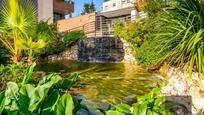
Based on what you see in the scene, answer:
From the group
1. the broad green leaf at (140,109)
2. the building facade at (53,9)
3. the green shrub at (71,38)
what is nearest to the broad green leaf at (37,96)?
the broad green leaf at (140,109)

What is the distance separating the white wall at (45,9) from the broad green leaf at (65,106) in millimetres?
35110

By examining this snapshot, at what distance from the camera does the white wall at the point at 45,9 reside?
37088 millimetres

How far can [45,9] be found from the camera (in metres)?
37.6

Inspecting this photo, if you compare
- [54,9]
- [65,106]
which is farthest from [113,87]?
[54,9]

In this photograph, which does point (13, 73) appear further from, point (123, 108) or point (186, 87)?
point (123, 108)

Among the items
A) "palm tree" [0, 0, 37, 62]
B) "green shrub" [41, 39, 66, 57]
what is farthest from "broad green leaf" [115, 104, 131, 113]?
"green shrub" [41, 39, 66, 57]

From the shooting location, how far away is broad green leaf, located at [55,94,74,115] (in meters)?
2.04

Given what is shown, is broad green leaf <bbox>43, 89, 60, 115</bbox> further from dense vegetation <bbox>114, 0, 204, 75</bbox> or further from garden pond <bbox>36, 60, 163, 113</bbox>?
garden pond <bbox>36, 60, 163, 113</bbox>

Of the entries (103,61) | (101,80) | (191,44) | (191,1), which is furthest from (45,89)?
(103,61)

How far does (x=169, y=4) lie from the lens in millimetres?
6477

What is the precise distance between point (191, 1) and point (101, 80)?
24.8ft

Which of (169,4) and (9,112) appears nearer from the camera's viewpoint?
(9,112)

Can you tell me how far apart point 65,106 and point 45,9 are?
36397 millimetres

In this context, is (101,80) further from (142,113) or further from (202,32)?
(142,113)
